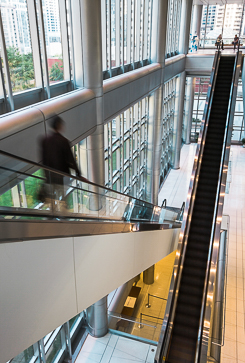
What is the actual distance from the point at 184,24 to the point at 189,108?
848 centimetres

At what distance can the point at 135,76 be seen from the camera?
1157 centimetres

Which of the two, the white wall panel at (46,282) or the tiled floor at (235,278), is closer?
the white wall panel at (46,282)

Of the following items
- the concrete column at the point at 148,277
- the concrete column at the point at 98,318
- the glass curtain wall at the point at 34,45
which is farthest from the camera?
the concrete column at the point at 148,277

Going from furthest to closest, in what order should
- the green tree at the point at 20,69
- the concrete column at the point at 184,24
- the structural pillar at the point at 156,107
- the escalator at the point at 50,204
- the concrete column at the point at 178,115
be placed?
1. the concrete column at the point at 178,115
2. the concrete column at the point at 184,24
3. the structural pillar at the point at 156,107
4. the green tree at the point at 20,69
5. the escalator at the point at 50,204

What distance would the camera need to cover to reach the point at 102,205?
5676 mm

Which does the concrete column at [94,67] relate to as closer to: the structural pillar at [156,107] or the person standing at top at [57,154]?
the person standing at top at [57,154]

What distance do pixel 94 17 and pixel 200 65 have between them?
54.5 feet

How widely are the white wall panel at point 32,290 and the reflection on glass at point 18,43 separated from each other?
3563 millimetres

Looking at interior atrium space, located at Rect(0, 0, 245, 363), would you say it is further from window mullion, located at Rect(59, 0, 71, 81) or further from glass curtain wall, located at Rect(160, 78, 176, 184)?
glass curtain wall, located at Rect(160, 78, 176, 184)

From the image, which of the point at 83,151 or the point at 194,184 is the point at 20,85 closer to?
the point at 83,151

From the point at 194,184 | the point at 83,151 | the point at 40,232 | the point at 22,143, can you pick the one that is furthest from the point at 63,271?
the point at 194,184

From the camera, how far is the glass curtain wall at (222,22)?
29.5 m

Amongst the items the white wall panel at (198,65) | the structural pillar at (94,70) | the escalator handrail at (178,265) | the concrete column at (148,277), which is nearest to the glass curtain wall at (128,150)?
the structural pillar at (94,70)

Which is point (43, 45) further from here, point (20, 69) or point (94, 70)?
point (94, 70)
